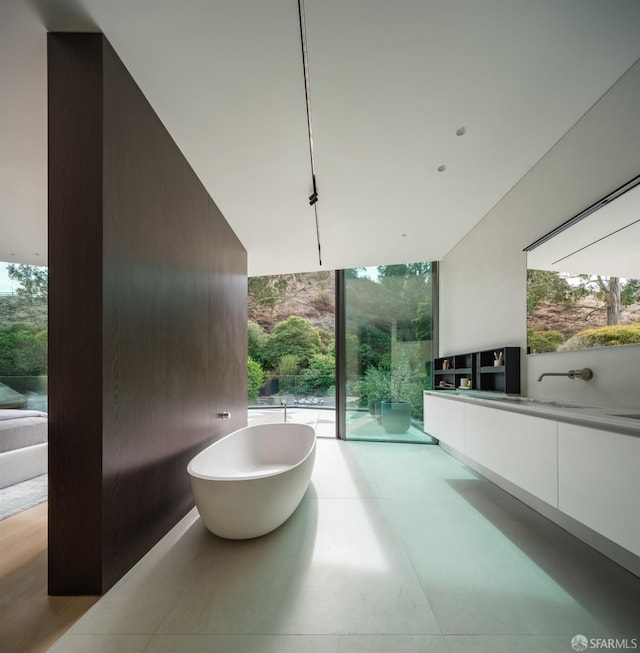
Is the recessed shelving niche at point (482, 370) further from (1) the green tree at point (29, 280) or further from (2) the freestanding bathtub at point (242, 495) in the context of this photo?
(1) the green tree at point (29, 280)

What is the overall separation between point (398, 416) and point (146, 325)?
3.91m

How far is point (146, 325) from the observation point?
1856mm

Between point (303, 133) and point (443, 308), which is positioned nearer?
point (303, 133)

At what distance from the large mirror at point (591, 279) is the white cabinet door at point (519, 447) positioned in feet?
2.26

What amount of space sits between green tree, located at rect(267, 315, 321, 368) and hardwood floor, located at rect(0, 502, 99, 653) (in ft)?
31.3

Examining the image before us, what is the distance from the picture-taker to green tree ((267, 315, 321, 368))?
11.5 meters

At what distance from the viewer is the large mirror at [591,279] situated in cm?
172

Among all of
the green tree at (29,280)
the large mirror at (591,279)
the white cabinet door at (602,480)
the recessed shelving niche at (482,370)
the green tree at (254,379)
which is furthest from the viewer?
the green tree at (254,379)

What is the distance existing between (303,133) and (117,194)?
1.31 meters

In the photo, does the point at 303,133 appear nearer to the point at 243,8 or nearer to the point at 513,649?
the point at 243,8

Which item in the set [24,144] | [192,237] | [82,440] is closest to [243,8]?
[192,237]

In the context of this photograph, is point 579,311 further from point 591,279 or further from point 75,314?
point 75,314

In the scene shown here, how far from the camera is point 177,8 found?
4.63 ft

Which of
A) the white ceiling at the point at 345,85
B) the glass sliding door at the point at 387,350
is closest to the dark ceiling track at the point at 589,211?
the white ceiling at the point at 345,85
